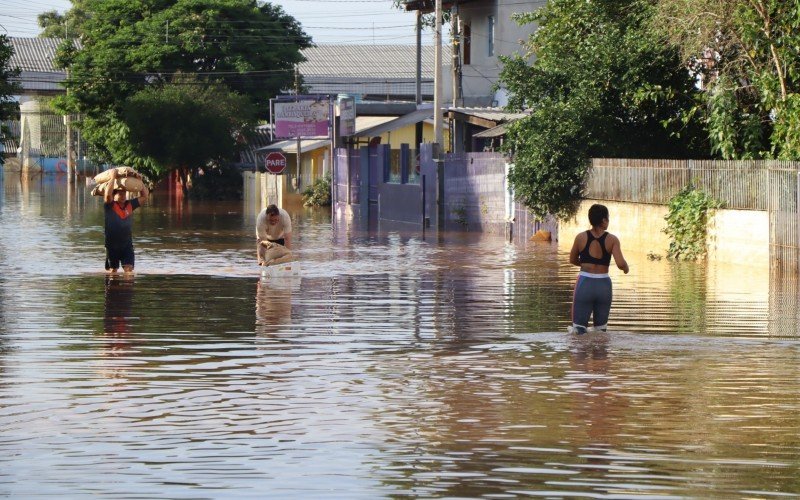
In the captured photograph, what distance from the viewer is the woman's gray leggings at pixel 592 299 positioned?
43.8 feet

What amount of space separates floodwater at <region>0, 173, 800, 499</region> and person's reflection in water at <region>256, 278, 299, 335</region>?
6cm

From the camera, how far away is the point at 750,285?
812 inches

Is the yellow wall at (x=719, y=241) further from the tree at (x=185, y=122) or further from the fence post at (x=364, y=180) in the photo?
the tree at (x=185, y=122)

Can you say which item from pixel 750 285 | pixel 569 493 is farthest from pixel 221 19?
pixel 569 493

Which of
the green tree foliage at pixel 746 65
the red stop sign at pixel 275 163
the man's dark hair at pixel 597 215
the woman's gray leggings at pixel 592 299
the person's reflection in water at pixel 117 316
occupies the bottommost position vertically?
the person's reflection in water at pixel 117 316

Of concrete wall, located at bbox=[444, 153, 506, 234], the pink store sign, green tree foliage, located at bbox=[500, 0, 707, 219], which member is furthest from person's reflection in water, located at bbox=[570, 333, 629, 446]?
the pink store sign

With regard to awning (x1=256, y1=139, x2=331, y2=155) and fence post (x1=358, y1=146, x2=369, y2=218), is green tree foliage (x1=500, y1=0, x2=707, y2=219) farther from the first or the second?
awning (x1=256, y1=139, x2=331, y2=155)

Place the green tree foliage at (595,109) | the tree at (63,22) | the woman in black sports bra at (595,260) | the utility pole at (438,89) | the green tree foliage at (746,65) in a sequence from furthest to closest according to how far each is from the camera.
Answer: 1. the tree at (63,22)
2. the utility pole at (438,89)
3. the green tree foliage at (595,109)
4. the green tree foliage at (746,65)
5. the woman in black sports bra at (595,260)

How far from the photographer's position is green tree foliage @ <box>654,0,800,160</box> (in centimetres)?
2477

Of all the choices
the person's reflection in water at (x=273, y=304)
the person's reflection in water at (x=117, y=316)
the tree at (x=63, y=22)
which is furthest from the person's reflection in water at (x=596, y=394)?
the tree at (x=63, y=22)

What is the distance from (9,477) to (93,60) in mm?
73735

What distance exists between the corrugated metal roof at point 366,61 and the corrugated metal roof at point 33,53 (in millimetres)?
20030

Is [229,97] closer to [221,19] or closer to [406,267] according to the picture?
[221,19]

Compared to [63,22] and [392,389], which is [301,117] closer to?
[392,389]
